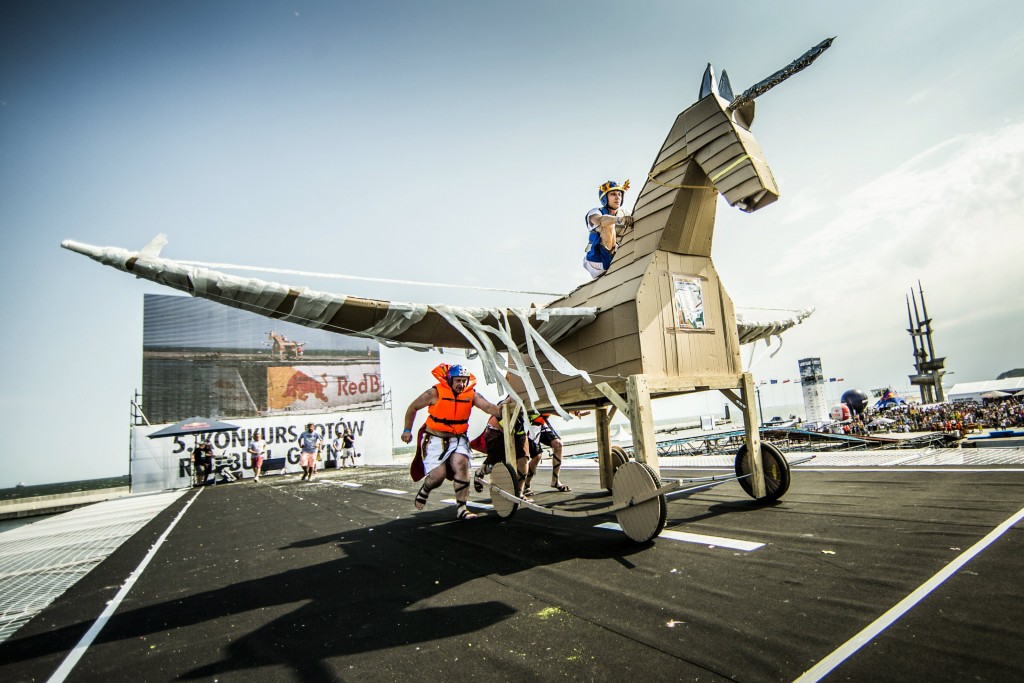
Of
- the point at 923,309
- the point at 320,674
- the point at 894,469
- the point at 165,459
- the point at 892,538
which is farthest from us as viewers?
the point at 923,309

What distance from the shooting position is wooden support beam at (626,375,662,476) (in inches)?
175

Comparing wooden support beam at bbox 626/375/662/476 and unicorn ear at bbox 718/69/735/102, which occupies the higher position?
unicorn ear at bbox 718/69/735/102

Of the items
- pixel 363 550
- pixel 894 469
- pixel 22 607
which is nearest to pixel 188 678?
pixel 363 550

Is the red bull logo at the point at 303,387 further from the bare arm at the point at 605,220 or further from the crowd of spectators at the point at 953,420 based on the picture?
the bare arm at the point at 605,220

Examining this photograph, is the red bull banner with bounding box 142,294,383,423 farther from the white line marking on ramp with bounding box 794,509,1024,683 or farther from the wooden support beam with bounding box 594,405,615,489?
the white line marking on ramp with bounding box 794,509,1024,683

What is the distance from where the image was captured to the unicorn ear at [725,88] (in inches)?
191

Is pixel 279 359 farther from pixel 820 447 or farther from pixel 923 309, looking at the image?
pixel 923 309

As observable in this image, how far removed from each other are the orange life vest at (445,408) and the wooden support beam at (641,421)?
8.18ft

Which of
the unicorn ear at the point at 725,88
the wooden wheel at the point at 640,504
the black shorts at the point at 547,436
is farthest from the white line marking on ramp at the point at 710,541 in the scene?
the black shorts at the point at 547,436

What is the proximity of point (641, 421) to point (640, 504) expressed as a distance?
2.69 ft

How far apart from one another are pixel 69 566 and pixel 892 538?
863cm

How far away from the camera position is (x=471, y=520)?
6.21 meters

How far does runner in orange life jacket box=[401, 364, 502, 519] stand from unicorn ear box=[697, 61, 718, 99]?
4.24m

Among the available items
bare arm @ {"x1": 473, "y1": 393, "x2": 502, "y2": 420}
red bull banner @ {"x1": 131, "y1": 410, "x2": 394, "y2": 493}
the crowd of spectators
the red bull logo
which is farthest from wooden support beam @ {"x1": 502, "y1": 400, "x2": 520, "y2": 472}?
the red bull logo
